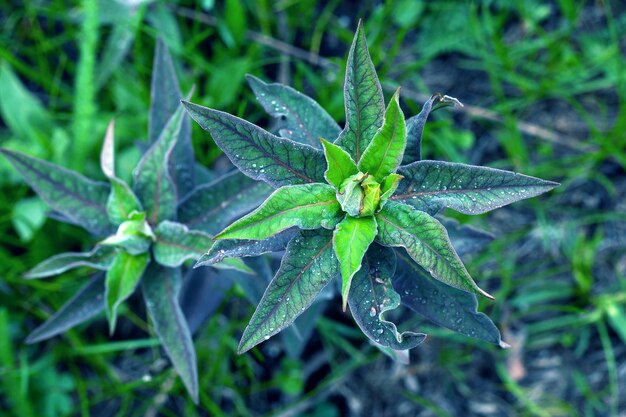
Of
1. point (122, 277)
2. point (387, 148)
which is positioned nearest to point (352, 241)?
point (387, 148)

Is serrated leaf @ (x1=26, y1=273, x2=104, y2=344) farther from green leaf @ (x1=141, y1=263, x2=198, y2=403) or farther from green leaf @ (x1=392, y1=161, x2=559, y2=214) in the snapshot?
green leaf @ (x1=392, y1=161, x2=559, y2=214)

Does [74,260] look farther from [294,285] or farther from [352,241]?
[352,241]

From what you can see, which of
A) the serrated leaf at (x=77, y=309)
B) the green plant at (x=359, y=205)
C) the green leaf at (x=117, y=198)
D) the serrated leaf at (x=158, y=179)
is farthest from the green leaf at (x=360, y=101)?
the serrated leaf at (x=77, y=309)

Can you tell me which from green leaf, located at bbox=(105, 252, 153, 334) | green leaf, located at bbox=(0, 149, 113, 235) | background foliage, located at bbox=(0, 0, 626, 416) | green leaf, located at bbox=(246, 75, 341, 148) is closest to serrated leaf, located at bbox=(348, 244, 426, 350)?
green leaf, located at bbox=(246, 75, 341, 148)

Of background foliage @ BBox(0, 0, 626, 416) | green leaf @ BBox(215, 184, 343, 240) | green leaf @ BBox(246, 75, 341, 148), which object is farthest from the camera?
background foliage @ BBox(0, 0, 626, 416)

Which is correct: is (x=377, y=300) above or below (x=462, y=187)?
below

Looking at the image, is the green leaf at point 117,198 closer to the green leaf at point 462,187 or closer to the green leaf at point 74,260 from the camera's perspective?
the green leaf at point 74,260
